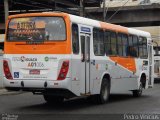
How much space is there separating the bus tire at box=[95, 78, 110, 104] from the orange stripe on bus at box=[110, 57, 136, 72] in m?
1.05

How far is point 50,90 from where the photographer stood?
49.6 ft

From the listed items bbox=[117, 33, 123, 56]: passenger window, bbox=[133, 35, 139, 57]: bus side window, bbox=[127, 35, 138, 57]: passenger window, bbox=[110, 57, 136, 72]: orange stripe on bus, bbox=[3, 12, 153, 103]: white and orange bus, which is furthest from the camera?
bbox=[133, 35, 139, 57]: bus side window

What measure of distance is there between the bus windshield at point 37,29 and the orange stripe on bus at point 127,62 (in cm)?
370

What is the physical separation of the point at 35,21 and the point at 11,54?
1290mm

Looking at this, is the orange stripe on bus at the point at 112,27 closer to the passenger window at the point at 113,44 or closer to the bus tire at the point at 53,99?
the passenger window at the point at 113,44

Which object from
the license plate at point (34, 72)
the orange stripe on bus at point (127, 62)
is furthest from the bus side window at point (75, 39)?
the orange stripe on bus at point (127, 62)

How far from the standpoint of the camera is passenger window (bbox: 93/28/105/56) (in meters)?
17.1

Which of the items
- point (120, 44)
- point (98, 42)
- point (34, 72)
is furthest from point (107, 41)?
point (34, 72)

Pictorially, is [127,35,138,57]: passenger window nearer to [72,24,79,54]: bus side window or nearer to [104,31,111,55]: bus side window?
[104,31,111,55]: bus side window

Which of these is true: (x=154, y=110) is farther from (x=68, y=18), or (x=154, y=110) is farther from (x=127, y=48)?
(x=127, y=48)

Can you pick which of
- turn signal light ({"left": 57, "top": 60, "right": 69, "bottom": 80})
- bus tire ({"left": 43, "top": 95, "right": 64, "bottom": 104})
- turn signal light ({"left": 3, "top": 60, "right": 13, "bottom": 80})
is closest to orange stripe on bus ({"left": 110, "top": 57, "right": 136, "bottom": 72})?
bus tire ({"left": 43, "top": 95, "right": 64, "bottom": 104})

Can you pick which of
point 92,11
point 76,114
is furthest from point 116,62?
point 92,11

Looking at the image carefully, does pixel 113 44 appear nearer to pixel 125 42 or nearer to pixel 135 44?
pixel 125 42

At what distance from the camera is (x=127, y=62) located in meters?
20.2
